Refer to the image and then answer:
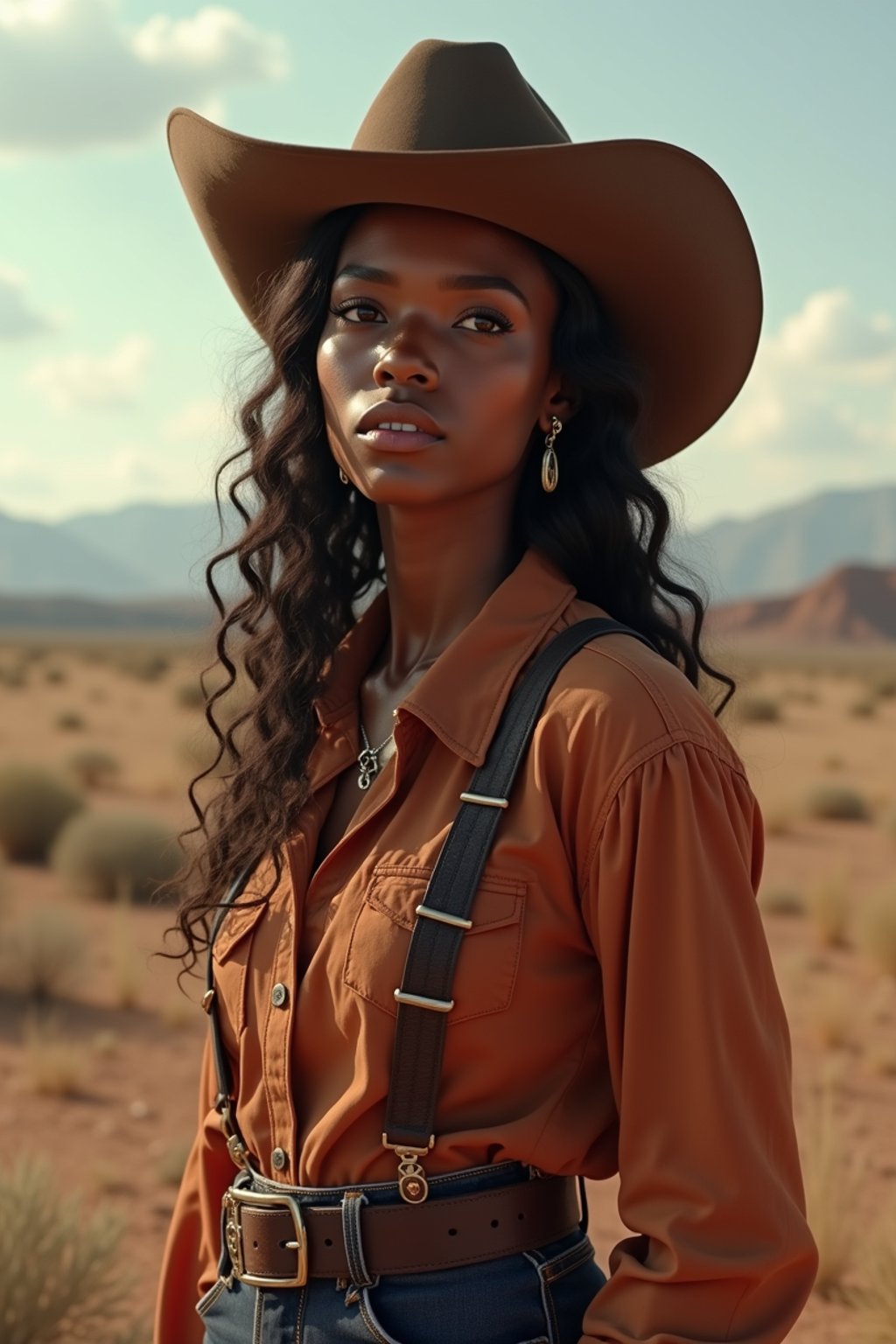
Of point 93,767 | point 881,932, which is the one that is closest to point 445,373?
point 881,932

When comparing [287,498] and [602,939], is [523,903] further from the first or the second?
[287,498]

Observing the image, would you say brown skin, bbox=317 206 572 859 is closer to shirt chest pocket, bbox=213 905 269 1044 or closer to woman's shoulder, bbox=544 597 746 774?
shirt chest pocket, bbox=213 905 269 1044

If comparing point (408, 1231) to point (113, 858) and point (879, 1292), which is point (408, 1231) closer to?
point (879, 1292)

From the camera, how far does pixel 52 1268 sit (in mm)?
4832

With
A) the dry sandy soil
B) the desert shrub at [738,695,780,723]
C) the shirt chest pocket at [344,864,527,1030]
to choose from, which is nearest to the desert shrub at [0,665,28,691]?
the desert shrub at [738,695,780,723]

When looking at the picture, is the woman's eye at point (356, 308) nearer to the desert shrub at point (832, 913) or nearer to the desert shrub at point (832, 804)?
the desert shrub at point (832, 913)

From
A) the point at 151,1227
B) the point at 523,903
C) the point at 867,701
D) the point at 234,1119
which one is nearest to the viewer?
the point at 523,903

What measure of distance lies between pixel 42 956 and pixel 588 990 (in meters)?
7.68

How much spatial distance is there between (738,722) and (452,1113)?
1115mm

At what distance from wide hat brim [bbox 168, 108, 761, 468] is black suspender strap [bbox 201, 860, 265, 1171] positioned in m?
0.96

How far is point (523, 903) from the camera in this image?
70.4 inches

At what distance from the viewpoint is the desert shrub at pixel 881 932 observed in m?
9.93

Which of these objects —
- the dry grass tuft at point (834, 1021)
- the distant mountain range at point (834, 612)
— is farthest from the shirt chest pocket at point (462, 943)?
the distant mountain range at point (834, 612)

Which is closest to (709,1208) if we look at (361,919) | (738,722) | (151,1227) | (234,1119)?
(361,919)
